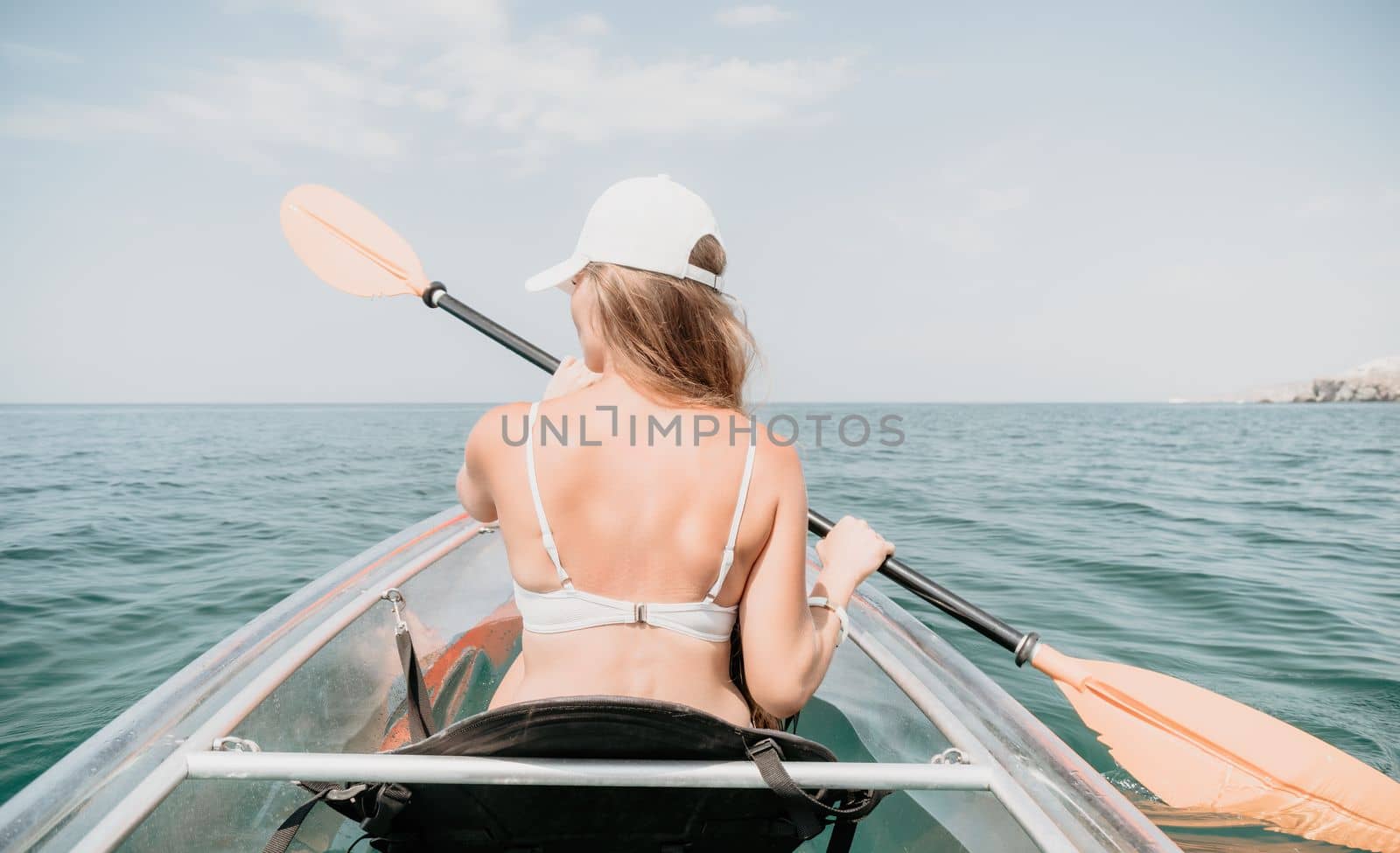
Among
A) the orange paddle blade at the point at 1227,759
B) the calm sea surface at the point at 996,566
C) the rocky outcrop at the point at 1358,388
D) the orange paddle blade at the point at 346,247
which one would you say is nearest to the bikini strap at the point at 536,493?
the orange paddle blade at the point at 1227,759

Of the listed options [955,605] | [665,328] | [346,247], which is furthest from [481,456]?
[346,247]

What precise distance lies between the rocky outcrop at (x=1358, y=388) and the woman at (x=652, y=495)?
304 feet

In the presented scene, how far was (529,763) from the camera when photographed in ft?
4.05

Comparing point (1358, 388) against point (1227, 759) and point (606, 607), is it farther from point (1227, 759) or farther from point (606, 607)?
point (606, 607)

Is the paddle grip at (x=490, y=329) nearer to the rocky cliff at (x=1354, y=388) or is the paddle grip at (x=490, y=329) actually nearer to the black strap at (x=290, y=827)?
the black strap at (x=290, y=827)

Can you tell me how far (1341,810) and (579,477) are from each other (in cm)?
219

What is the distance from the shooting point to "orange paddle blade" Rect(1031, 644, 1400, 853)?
6.44 feet

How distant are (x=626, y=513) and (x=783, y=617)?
358 millimetres

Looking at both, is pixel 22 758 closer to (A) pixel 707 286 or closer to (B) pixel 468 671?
(B) pixel 468 671

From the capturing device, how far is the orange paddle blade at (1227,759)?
1.96 meters

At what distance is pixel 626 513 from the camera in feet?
4.36

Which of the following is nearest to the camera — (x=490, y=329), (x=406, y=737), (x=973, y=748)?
(x=973, y=748)

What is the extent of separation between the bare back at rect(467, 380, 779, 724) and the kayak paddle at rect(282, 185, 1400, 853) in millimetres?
913

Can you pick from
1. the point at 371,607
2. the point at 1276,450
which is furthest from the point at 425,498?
the point at 1276,450
